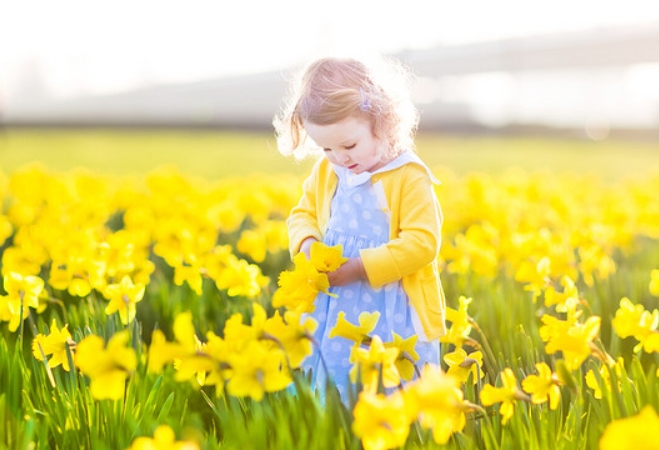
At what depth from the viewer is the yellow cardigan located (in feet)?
6.91

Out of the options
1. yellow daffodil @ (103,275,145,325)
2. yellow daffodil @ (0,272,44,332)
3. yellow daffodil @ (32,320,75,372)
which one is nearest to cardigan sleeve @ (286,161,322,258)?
yellow daffodil @ (103,275,145,325)

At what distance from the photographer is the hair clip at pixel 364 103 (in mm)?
2127

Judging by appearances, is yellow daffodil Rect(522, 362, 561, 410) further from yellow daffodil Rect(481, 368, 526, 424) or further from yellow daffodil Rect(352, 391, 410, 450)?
yellow daffodil Rect(352, 391, 410, 450)

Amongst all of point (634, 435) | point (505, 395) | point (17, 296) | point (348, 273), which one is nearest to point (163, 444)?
point (634, 435)

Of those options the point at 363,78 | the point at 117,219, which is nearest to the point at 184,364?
the point at 363,78

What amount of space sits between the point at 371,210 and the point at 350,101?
0.34 metres

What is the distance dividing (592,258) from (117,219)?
3.30 meters

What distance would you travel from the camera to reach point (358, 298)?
7.26ft

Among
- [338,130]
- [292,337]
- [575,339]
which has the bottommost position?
[575,339]

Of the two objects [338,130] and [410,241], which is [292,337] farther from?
[338,130]

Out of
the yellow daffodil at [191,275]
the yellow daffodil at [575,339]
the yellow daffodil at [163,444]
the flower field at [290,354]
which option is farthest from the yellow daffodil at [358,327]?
the yellow daffodil at [191,275]

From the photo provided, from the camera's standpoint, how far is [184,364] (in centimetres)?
152

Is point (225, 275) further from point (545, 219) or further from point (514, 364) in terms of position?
point (545, 219)

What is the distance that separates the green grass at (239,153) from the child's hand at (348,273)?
9.30 m
